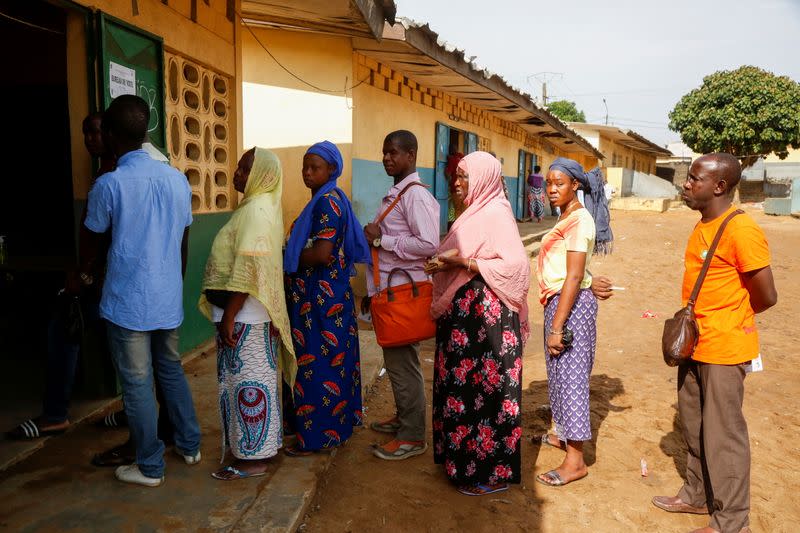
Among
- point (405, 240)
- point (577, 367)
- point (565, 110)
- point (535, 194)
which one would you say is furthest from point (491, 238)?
point (565, 110)

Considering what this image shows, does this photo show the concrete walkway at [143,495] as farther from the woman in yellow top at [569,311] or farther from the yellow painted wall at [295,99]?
the yellow painted wall at [295,99]

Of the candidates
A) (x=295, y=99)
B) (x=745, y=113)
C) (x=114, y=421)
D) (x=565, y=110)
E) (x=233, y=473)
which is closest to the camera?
(x=233, y=473)

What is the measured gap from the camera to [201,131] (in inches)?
184

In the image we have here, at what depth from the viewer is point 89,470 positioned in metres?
2.95

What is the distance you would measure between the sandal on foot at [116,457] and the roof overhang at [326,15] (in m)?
3.34

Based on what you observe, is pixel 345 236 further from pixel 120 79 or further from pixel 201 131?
pixel 201 131

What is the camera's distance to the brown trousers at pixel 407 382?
3303 millimetres

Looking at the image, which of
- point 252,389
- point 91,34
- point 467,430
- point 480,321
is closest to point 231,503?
point 252,389

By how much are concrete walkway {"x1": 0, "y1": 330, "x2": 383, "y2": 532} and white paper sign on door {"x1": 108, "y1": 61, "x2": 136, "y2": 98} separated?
2.00m

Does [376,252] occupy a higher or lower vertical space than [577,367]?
higher

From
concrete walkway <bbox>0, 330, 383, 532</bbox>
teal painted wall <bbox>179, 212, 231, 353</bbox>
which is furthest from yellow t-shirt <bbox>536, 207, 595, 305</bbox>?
teal painted wall <bbox>179, 212, 231, 353</bbox>

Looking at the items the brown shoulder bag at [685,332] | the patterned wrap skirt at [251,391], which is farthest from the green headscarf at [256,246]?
the brown shoulder bag at [685,332]

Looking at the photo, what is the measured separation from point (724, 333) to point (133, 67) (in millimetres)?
3602

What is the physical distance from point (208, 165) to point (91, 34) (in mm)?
1480
